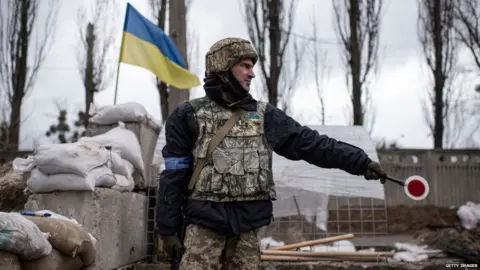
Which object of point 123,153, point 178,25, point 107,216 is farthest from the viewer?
point 178,25

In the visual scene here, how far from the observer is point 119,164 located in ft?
13.8

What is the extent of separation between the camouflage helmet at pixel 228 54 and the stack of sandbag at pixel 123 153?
168cm

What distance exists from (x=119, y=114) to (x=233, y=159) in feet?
8.79

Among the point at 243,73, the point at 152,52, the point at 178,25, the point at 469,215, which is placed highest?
the point at 178,25

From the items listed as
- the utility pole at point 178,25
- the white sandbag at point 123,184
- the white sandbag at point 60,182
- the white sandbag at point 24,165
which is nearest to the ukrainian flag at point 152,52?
the utility pole at point 178,25

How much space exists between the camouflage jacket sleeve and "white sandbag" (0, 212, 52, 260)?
1.23 m

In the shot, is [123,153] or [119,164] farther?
[123,153]

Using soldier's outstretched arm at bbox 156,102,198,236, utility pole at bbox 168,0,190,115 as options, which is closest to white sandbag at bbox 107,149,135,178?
soldier's outstretched arm at bbox 156,102,198,236

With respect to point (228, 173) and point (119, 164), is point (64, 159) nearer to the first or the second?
point (119, 164)

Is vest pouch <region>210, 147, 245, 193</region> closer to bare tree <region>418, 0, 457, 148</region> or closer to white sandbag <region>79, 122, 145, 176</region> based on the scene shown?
white sandbag <region>79, 122, 145, 176</region>

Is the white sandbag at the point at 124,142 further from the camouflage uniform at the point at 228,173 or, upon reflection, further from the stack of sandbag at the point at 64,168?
the camouflage uniform at the point at 228,173

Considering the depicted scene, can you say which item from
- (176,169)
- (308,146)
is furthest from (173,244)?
(308,146)

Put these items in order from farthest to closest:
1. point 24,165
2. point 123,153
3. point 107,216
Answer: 1. point 123,153
2. point 107,216
3. point 24,165

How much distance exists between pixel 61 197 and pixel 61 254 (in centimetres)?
87
